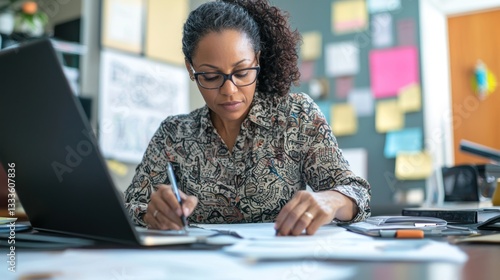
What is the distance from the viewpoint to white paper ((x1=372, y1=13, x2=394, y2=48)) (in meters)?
3.47

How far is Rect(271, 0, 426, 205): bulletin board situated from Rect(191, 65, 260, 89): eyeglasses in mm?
2194

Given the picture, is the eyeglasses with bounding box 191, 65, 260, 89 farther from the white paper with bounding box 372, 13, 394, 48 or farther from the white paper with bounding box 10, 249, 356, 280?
the white paper with bounding box 372, 13, 394, 48

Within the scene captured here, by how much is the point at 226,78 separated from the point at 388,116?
237 cm

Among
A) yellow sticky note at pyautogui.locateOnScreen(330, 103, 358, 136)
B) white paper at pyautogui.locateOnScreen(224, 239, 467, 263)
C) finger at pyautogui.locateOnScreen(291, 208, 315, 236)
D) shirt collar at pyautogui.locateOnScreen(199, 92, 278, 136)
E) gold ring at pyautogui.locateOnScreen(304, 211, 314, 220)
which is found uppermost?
yellow sticky note at pyautogui.locateOnScreen(330, 103, 358, 136)

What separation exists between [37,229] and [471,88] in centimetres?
308

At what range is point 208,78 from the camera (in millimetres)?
1254

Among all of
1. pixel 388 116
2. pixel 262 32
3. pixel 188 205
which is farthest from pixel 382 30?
pixel 188 205

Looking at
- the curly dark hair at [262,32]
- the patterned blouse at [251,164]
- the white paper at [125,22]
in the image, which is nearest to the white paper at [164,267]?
the patterned blouse at [251,164]

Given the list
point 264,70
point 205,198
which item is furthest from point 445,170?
point 205,198

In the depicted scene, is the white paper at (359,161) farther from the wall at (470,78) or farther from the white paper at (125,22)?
the white paper at (125,22)

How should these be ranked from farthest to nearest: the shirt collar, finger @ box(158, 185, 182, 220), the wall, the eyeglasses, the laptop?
the wall < the shirt collar < the eyeglasses < finger @ box(158, 185, 182, 220) < the laptop

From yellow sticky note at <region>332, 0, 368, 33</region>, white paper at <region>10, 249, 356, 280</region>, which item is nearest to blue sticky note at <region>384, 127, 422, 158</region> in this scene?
yellow sticky note at <region>332, 0, 368, 33</region>

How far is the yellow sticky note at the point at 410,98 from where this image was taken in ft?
11.0

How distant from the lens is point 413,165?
10.9 ft
